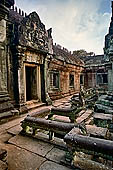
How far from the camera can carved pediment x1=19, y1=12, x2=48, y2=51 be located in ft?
18.4

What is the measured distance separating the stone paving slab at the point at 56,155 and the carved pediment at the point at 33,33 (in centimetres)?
435

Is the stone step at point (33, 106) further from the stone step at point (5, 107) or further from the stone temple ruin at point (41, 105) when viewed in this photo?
the stone step at point (5, 107)

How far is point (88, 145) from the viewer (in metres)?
Result: 1.89

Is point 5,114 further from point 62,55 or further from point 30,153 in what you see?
point 62,55

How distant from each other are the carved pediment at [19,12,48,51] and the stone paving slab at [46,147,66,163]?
4.35 m


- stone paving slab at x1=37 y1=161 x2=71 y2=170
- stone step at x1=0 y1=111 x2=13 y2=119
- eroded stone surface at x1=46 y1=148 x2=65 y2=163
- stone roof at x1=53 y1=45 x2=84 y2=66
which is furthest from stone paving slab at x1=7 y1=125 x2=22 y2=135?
stone roof at x1=53 y1=45 x2=84 y2=66

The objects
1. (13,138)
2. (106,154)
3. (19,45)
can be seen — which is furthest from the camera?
(19,45)

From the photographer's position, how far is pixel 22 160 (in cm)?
229

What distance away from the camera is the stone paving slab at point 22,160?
2.12 m

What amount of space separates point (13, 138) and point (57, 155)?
130 cm

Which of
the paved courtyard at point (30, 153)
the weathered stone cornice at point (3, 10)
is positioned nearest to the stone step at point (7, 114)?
the paved courtyard at point (30, 153)

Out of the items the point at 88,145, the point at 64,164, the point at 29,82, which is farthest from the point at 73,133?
the point at 29,82

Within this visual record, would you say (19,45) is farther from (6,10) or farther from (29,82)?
(29,82)

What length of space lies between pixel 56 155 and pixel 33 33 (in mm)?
5583
